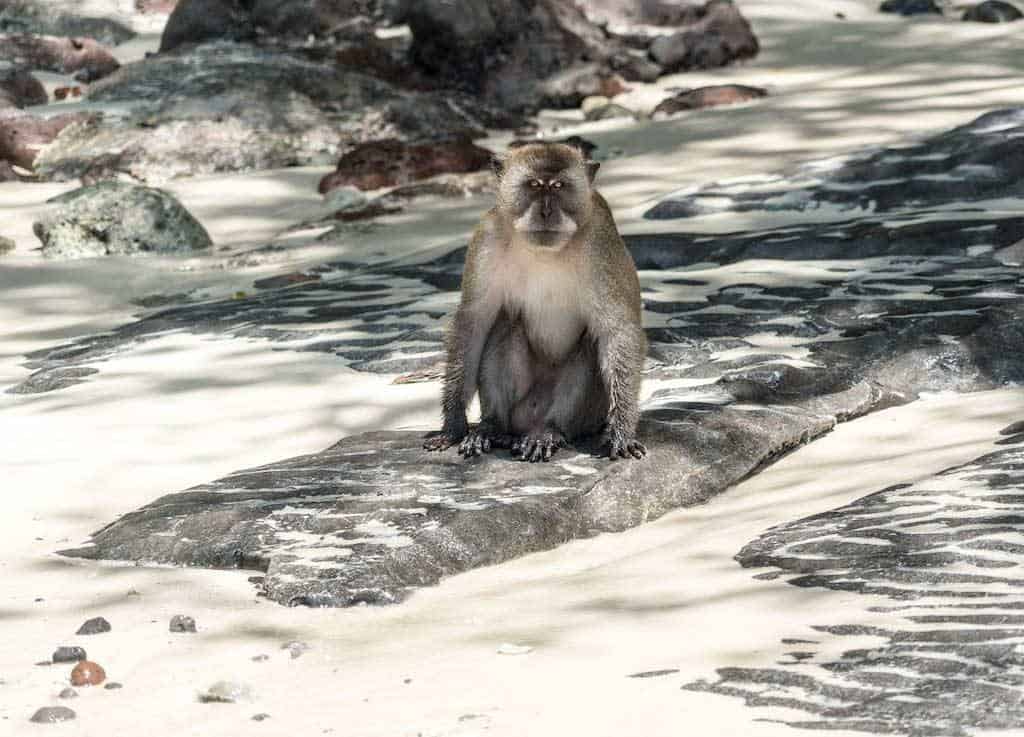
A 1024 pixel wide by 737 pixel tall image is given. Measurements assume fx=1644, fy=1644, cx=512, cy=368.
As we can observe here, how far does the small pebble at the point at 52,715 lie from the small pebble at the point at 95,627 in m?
0.68

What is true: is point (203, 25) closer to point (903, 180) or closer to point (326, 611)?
point (903, 180)

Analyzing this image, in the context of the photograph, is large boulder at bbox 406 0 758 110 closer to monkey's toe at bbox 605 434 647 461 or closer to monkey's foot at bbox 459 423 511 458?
monkey's foot at bbox 459 423 511 458

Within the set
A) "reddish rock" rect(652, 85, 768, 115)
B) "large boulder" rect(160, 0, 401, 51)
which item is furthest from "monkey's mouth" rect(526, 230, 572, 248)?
"large boulder" rect(160, 0, 401, 51)

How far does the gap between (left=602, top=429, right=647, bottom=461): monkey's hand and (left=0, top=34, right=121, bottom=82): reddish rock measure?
13.5 metres

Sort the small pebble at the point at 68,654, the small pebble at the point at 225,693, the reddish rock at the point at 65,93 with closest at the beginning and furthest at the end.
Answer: the small pebble at the point at 225,693
the small pebble at the point at 68,654
the reddish rock at the point at 65,93

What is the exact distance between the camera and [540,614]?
4.50m

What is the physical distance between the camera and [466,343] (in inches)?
240

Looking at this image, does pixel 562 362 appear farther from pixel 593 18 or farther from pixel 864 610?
pixel 593 18

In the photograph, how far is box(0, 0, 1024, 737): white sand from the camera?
12.3ft

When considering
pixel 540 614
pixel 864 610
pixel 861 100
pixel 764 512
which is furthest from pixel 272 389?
pixel 861 100

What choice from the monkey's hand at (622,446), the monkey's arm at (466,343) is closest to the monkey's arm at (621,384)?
the monkey's hand at (622,446)

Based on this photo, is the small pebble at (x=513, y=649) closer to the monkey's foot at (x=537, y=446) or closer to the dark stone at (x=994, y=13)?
the monkey's foot at (x=537, y=446)

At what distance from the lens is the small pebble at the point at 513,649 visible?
4.09 m

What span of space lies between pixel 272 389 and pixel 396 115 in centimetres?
895
